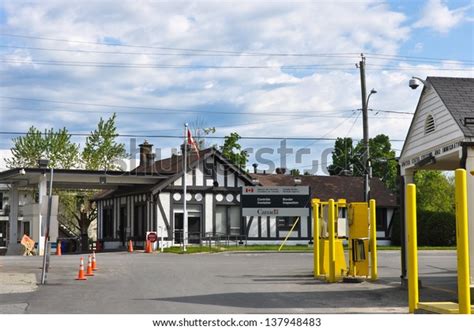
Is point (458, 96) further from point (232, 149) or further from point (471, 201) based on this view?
point (232, 149)

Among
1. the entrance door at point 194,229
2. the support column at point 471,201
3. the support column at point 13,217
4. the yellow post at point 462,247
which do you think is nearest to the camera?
the yellow post at point 462,247

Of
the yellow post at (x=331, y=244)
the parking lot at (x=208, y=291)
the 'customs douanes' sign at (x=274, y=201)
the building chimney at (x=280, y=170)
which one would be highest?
the building chimney at (x=280, y=170)

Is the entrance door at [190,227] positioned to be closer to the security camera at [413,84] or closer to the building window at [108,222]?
the building window at [108,222]

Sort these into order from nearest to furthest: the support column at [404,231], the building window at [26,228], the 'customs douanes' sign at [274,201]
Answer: the support column at [404,231] → the 'customs douanes' sign at [274,201] → the building window at [26,228]

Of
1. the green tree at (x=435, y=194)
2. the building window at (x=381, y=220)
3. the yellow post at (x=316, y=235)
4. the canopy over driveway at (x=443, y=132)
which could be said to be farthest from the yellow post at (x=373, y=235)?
the green tree at (x=435, y=194)

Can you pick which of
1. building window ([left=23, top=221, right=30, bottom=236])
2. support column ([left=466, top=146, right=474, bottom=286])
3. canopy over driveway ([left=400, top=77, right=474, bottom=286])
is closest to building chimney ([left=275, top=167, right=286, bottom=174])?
building window ([left=23, top=221, right=30, bottom=236])

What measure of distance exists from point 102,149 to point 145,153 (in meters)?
7.98

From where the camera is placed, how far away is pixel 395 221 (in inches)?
1898

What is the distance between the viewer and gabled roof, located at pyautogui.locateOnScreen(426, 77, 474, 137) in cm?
1446

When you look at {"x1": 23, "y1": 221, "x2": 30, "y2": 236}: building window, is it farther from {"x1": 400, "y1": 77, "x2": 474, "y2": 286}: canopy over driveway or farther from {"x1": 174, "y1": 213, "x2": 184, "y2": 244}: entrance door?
{"x1": 400, "y1": 77, "x2": 474, "y2": 286}: canopy over driveway

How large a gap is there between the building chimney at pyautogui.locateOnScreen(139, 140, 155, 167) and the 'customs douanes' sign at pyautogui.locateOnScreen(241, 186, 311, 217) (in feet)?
39.0

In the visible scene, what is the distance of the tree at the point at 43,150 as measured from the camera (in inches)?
2210

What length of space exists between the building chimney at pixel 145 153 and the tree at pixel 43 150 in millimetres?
7047
